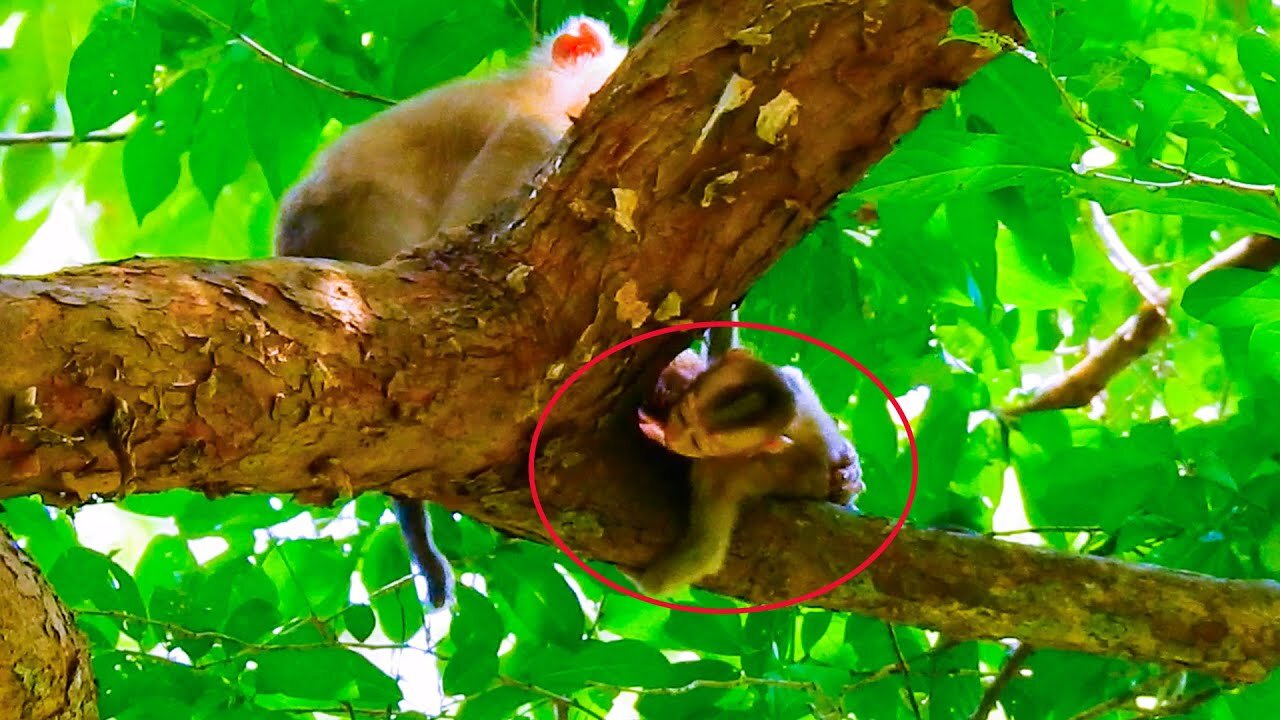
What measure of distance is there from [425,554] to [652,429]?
0.46 meters

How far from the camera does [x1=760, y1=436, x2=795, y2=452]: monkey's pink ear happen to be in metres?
1.67

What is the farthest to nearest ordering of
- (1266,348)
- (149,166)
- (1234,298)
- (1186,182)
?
(149,166) < (1266,348) < (1234,298) < (1186,182)

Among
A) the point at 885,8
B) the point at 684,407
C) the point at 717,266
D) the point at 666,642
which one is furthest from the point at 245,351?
the point at 666,642

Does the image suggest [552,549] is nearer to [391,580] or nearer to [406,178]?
[391,580]

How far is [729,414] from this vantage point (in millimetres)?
1618

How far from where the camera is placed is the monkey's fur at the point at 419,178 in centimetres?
182

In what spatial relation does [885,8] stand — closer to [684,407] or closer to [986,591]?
[684,407]

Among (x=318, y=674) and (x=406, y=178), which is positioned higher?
(x=406, y=178)

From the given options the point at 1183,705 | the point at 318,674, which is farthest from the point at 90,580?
the point at 1183,705

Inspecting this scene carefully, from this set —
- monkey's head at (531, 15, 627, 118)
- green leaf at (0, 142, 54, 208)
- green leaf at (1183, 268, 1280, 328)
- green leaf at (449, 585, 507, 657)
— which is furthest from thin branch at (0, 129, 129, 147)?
green leaf at (1183, 268, 1280, 328)

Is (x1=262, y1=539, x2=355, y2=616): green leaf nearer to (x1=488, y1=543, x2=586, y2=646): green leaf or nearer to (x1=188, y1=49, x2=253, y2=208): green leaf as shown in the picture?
(x1=488, y1=543, x2=586, y2=646): green leaf

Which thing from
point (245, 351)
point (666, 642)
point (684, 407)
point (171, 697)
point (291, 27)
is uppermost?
point (291, 27)

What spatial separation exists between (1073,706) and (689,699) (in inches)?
25.0

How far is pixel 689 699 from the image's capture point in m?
1.68
